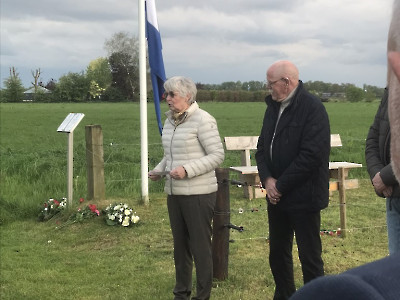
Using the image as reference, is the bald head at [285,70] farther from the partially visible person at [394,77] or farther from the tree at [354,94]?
the tree at [354,94]

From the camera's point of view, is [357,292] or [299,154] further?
[299,154]

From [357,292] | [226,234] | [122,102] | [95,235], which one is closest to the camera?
[357,292]

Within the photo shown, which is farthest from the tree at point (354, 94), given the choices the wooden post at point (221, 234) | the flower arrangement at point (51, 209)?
the wooden post at point (221, 234)

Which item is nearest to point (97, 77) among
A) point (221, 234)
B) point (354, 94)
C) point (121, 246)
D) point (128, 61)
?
point (354, 94)

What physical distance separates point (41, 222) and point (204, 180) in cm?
383

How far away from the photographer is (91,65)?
69.6 m

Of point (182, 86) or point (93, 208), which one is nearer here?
point (182, 86)

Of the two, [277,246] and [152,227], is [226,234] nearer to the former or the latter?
[277,246]

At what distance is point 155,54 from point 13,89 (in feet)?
211

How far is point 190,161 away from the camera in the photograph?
150 inches

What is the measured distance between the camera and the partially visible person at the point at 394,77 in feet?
2.09

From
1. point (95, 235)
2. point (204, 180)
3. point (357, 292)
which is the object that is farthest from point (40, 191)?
point (357, 292)

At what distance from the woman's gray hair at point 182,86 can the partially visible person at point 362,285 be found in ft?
10.9

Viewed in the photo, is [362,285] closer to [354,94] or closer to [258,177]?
[258,177]
